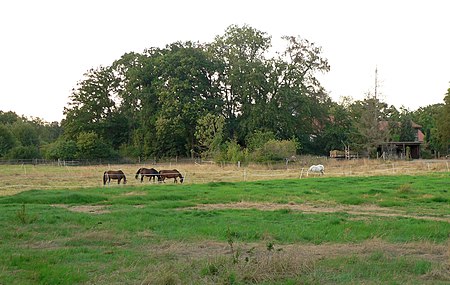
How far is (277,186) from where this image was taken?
80.9ft

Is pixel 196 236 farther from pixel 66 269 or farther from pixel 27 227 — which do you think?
pixel 27 227

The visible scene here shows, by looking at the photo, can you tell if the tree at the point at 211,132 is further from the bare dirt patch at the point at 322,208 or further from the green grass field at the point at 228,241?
the bare dirt patch at the point at 322,208

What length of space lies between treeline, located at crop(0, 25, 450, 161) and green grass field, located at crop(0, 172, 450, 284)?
3733 centimetres

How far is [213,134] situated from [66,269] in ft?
163

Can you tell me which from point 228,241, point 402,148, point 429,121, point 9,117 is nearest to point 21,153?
point 9,117

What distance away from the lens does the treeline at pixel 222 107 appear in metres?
59.8

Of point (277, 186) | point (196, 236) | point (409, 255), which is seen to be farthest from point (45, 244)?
point (277, 186)

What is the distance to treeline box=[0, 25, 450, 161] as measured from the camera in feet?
196

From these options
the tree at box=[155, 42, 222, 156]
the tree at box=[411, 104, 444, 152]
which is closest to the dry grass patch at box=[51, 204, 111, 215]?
the tree at box=[155, 42, 222, 156]

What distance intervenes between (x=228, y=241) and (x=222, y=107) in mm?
55016

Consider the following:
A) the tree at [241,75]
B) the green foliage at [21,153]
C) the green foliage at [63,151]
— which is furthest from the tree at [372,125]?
the green foliage at [21,153]

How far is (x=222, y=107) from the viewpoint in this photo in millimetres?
63531

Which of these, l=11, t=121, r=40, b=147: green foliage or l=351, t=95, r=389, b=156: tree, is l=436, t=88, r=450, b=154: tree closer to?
l=351, t=95, r=389, b=156: tree

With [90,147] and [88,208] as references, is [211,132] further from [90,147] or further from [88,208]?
[88,208]
